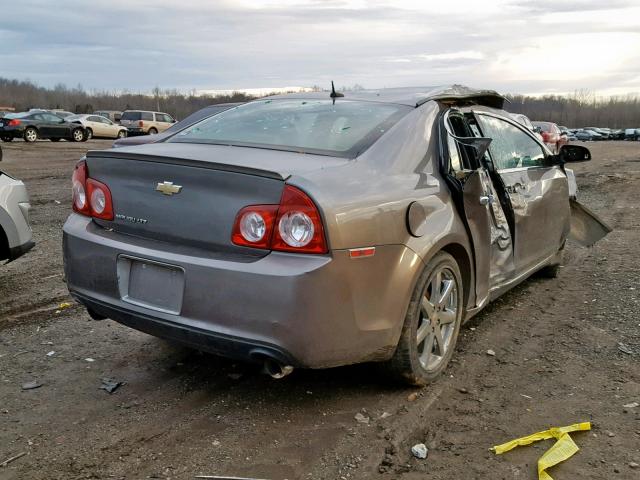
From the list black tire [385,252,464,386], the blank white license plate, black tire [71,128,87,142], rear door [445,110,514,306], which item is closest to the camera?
the blank white license plate

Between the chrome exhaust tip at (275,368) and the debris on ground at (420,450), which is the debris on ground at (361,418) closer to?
the debris on ground at (420,450)

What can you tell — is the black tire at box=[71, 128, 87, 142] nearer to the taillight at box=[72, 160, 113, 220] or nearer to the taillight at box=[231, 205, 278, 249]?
the taillight at box=[72, 160, 113, 220]

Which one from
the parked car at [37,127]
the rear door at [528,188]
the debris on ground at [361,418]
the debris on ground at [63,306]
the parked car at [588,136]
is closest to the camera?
the debris on ground at [361,418]

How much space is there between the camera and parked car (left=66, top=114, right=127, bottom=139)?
3266 cm

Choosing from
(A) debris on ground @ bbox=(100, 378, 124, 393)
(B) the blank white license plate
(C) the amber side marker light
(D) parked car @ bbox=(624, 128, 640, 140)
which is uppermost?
(C) the amber side marker light

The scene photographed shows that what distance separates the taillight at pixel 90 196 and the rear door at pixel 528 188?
250 centimetres

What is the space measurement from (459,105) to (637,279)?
2805 millimetres

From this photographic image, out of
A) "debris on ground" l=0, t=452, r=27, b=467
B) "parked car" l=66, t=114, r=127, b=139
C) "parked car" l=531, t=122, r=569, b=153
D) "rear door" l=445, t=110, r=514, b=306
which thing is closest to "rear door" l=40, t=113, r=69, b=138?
"parked car" l=66, t=114, r=127, b=139

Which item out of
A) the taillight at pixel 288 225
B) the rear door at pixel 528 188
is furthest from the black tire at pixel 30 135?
the taillight at pixel 288 225

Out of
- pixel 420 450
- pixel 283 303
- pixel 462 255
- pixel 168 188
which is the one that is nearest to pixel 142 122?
pixel 462 255

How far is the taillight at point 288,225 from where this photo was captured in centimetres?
275

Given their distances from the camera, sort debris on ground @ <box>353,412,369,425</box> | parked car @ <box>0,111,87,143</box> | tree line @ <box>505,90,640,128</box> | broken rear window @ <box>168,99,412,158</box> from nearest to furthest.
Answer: debris on ground @ <box>353,412,369,425</box>, broken rear window @ <box>168,99,412,158</box>, parked car @ <box>0,111,87,143</box>, tree line @ <box>505,90,640,128</box>

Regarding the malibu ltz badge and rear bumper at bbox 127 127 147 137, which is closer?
the malibu ltz badge

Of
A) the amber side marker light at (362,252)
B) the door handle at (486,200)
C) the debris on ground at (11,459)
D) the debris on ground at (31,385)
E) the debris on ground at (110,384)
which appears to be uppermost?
the door handle at (486,200)
